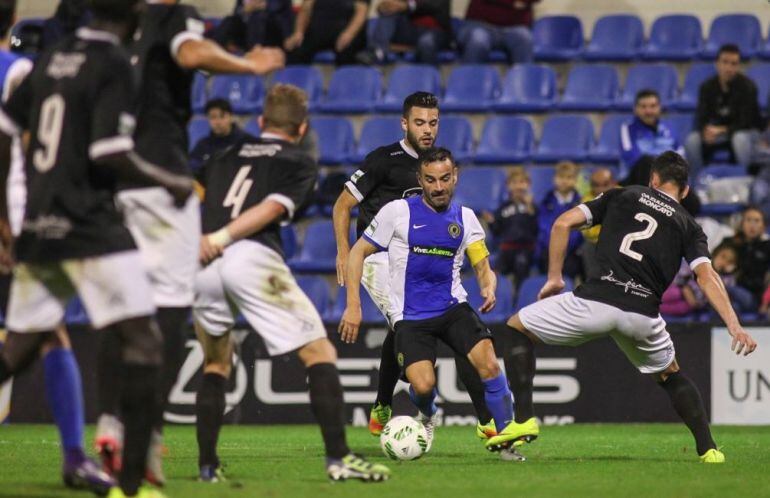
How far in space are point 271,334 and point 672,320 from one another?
7373 mm

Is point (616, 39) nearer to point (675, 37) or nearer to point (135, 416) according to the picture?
point (675, 37)

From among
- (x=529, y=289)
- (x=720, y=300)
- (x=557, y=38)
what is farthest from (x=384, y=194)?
(x=557, y=38)

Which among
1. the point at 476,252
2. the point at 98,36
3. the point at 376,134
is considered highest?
the point at 98,36

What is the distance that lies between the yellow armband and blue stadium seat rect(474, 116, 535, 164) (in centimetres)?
672

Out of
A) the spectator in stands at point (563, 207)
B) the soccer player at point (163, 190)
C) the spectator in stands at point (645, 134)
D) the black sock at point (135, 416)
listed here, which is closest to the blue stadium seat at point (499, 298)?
the spectator in stands at point (563, 207)

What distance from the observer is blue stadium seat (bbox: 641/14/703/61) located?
16531 millimetres

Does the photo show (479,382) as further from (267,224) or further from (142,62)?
(142,62)

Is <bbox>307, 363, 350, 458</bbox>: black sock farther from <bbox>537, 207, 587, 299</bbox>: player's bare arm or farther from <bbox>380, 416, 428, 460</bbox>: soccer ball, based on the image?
<bbox>537, 207, 587, 299</bbox>: player's bare arm

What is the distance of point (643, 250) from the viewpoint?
877cm

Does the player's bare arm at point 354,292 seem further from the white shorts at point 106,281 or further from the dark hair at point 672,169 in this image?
the white shorts at point 106,281

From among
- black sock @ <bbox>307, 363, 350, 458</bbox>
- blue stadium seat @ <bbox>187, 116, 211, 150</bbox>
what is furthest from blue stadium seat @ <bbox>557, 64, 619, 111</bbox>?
black sock @ <bbox>307, 363, 350, 458</bbox>

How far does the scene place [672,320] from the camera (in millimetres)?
13250

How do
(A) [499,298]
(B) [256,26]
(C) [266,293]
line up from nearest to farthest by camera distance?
(C) [266,293] → (A) [499,298] → (B) [256,26]

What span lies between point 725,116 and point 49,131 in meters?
10.6
